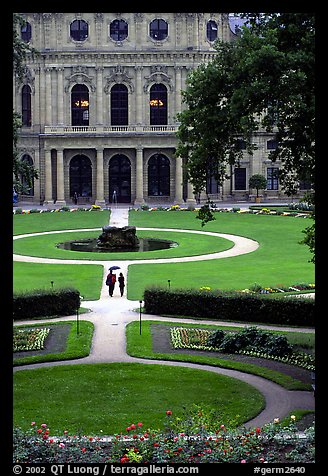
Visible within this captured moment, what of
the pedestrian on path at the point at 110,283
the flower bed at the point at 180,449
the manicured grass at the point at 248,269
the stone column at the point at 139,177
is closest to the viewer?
the flower bed at the point at 180,449

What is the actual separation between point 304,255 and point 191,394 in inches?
1226

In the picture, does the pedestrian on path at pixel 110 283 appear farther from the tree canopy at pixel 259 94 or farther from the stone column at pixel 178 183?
the stone column at pixel 178 183

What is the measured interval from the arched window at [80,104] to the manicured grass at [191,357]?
63.7m

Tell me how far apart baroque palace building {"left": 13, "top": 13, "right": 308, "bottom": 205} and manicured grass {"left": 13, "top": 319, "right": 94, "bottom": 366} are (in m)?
59.6

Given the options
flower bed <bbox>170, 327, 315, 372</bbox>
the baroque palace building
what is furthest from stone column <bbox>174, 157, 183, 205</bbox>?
flower bed <bbox>170, 327, 315, 372</bbox>

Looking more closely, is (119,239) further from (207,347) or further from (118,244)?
(207,347)

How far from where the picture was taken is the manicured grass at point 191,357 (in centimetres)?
2386

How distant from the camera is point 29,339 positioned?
97.1 feet

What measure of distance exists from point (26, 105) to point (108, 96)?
35.1 ft

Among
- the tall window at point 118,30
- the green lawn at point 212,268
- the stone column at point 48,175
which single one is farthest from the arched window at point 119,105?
the green lawn at point 212,268

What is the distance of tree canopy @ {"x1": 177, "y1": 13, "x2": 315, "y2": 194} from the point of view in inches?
922

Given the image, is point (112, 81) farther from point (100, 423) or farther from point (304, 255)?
point (100, 423)

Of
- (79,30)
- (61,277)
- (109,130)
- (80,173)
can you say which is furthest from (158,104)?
(61,277)
